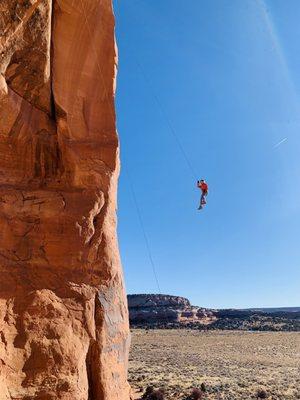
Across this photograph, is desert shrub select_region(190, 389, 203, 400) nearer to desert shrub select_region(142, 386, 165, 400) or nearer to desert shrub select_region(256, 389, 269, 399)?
desert shrub select_region(142, 386, 165, 400)

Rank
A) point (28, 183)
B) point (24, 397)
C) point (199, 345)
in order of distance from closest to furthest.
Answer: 1. point (24, 397)
2. point (28, 183)
3. point (199, 345)

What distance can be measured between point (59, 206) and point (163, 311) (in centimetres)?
8697

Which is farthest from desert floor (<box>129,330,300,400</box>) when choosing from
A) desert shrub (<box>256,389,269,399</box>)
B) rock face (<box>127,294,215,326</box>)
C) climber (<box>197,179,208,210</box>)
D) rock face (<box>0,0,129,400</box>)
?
rock face (<box>127,294,215,326</box>)

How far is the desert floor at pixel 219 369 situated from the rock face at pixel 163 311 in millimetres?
43887

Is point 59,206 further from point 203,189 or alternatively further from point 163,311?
point 163,311

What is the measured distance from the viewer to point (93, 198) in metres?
9.43

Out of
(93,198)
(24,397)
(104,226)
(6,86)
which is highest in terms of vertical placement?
(6,86)

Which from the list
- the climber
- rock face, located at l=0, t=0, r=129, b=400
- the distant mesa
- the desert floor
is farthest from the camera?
the distant mesa

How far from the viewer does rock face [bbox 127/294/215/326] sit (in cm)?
8931

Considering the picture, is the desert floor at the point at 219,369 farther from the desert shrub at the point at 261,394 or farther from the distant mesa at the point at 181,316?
the distant mesa at the point at 181,316

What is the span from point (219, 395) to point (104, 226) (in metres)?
14.3

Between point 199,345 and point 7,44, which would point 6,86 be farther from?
point 199,345

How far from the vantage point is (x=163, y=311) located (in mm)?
92562

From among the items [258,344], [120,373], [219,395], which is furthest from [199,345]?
[120,373]
